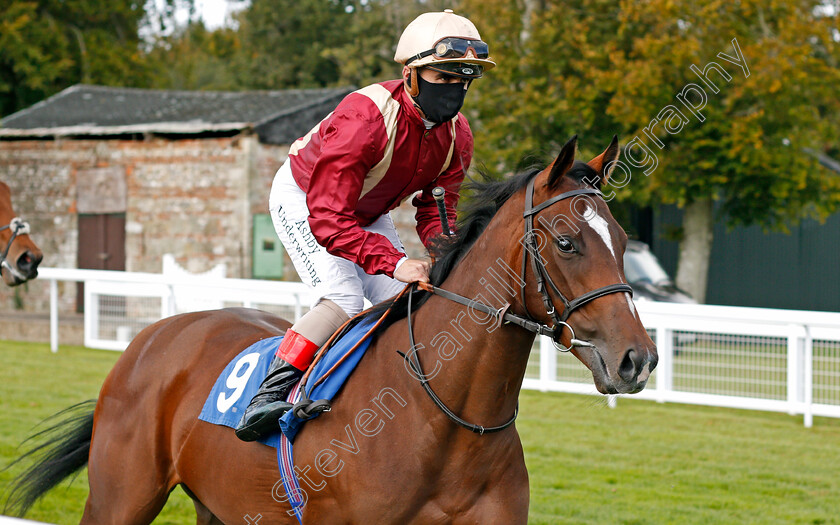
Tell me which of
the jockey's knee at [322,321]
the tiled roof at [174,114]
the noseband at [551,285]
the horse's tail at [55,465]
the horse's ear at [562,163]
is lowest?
the horse's tail at [55,465]

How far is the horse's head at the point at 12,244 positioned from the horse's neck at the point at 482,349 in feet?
20.0

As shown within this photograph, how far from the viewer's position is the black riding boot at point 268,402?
2877 mm

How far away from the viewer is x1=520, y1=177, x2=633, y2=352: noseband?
7.65 ft

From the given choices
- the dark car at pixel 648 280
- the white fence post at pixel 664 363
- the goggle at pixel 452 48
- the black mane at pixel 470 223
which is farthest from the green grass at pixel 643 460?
the dark car at pixel 648 280

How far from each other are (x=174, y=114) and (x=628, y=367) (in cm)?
1452

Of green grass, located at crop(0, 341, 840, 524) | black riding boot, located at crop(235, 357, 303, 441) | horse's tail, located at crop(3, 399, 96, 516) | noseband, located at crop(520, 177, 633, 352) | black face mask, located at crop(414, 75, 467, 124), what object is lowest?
green grass, located at crop(0, 341, 840, 524)

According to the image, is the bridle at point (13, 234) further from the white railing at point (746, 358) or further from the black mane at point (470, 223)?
the black mane at point (470, 223)

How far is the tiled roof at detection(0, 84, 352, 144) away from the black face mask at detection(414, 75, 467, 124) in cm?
1173

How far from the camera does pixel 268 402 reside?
115 inches

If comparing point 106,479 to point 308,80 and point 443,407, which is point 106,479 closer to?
point 443,407

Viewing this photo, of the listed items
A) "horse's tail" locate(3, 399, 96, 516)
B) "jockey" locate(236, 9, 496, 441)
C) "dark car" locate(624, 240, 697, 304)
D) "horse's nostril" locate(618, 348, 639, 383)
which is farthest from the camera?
"dark car" locate(624, 240, 697, 304)

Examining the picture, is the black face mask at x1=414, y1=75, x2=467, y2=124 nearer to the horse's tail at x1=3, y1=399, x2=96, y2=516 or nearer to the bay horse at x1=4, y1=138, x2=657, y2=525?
the bay horse at x1=4, y1=138, x2=657, y2=525

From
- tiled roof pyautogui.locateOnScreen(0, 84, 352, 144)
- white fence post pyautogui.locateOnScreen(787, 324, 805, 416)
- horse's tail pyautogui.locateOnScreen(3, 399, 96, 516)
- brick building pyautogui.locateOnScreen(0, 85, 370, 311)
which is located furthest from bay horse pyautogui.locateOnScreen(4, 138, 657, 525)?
tiled roof pyautogui.locateOnScreen(0, 84, 352, 144)

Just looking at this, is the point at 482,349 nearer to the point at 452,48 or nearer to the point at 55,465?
the point at 452,48
